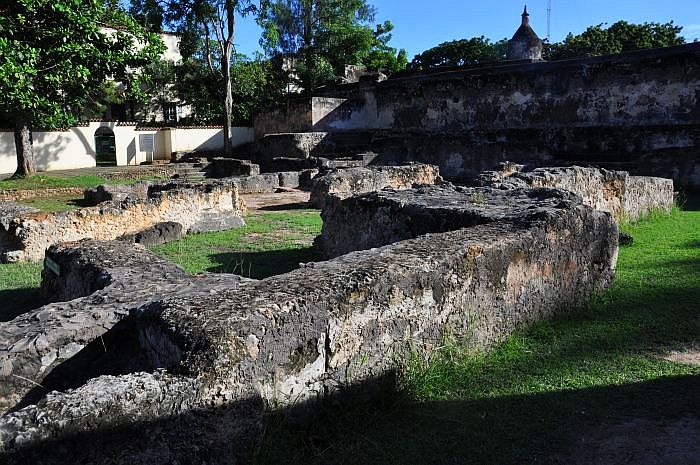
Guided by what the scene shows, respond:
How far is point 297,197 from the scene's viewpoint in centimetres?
1342

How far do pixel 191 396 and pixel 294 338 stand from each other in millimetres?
577

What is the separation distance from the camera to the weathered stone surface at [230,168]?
17.5 metres

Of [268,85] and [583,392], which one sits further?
[268,85]

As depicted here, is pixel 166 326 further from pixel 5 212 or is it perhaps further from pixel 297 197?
pixel 297 197

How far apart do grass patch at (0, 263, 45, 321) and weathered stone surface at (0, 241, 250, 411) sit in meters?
1.12

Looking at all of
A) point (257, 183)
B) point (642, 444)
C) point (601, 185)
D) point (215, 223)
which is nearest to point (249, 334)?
point (642, 444)

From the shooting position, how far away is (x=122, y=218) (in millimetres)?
8102

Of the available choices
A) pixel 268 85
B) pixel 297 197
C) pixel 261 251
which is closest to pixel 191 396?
pixel 261 251

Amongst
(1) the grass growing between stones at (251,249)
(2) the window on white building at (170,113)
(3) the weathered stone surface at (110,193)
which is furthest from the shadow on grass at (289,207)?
(2) the window on white building at (170,113)

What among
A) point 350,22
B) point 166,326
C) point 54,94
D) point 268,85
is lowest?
point 166,326

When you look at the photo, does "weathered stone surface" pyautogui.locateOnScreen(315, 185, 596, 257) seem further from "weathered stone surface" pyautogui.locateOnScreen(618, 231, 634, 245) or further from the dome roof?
the dome roof

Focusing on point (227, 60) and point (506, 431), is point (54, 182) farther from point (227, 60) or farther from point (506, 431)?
point (506, 431)

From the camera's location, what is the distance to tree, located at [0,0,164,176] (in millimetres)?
10555

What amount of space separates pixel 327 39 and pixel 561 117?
58.3 ft
